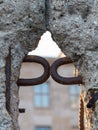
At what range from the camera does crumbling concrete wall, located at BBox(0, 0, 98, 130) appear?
6.40 ft

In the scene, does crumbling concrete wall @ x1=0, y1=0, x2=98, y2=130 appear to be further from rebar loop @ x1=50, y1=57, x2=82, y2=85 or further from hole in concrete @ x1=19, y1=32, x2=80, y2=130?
hole in concrete @ x1=19, y1=32, x2=80, y2=130

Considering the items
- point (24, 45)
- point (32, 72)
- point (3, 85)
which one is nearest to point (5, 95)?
point (3, 85)

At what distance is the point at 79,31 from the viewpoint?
6.43 feet

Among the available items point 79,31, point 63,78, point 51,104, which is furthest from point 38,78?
point 51,104

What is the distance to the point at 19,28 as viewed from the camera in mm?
1957

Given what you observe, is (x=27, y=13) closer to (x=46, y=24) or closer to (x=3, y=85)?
(x=46, y=24)

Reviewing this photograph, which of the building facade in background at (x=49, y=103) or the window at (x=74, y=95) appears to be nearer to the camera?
the building facade in background at (x=49, y=103)

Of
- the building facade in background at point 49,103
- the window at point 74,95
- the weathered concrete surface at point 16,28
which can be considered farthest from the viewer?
the window at point 74,95

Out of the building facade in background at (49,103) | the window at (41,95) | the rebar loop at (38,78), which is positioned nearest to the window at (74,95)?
the building facade in background at (49,103)

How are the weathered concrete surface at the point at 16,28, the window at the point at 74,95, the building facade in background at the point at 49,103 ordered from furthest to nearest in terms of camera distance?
1. the window at the point at 74,95
2. the building facade in background at the point at 49,103
3. the weathered concrete surface at the point at 16,28

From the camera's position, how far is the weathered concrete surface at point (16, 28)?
194cm

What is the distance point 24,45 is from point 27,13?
96 millimetres

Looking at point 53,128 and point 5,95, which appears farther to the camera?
point 53,128

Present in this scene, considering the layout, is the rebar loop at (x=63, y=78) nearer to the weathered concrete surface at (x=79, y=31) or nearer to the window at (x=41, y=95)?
the weathered concrete surface at (x=79, y=31)
